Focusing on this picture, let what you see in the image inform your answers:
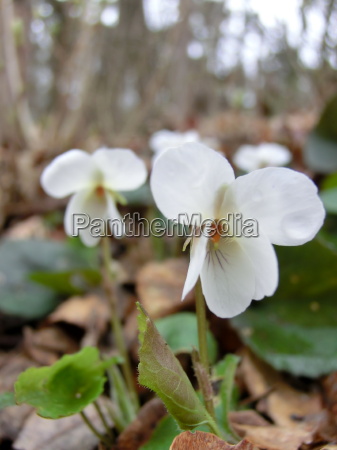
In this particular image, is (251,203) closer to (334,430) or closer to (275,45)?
(334,430)

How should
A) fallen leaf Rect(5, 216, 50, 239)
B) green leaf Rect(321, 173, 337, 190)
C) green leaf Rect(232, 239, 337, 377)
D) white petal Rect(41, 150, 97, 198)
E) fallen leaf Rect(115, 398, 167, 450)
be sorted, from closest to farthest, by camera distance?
fallen leaf Rect(115, 398, 167, 450) < white petal Rect(41, 150, 97, 198) < green leaf Rect(232, 239, 337, 377) < green leaf Rect(321, 173, 337, 190) < fallen leaf Rect(5, 216, 50, 239)

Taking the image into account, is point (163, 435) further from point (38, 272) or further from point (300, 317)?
point (38, 272)

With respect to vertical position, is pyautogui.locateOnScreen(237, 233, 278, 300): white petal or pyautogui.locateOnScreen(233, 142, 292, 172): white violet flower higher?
pyautogui.locateOnScreen(237, 233, 278, 300): white petal

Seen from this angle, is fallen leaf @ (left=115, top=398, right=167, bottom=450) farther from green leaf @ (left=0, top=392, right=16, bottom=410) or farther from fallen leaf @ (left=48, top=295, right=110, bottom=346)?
fallen leaf @ (left=48, top=295, right=110, bottom=346)

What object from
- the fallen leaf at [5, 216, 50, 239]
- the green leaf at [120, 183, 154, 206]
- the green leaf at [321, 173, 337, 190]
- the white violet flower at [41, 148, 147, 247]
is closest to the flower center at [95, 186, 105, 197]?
the white violet flower at [41, 148, 147, 247]

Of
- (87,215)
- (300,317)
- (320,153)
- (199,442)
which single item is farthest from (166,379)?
(320,153)

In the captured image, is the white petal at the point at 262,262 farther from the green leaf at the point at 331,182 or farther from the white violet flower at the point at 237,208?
the green leaf at the point at 331,182
